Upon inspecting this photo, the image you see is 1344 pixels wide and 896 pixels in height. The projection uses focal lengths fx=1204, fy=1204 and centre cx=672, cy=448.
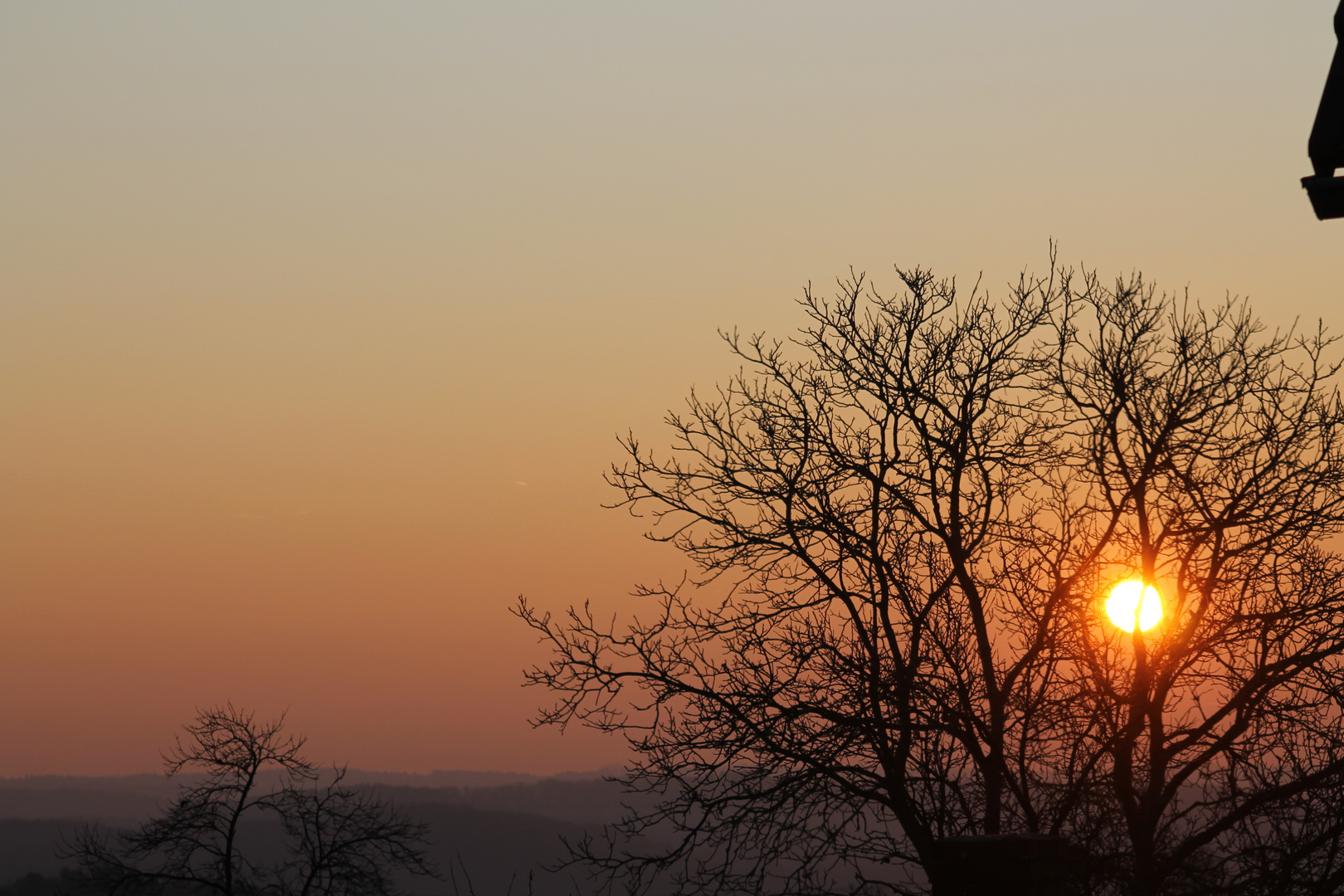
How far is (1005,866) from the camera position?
13.4ft

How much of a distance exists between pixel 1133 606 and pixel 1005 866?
26.5ft

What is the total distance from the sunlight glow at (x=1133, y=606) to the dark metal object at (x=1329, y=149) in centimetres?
798

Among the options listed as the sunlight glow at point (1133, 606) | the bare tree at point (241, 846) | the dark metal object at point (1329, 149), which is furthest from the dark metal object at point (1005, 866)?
the bare tree at point (241, 846)

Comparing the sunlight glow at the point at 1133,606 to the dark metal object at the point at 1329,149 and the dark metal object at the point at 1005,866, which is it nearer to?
the dark metal object at the point at 1005,866

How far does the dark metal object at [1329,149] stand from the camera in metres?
4.01

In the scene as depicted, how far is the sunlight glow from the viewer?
37.7ft

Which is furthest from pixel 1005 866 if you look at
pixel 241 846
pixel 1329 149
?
pixel 241 846

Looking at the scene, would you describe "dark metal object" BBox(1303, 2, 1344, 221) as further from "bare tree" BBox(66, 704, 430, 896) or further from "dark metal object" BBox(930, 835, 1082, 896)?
"bare tree" BBox(66, 704, 430, 896)

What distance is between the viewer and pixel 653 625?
11.6 m

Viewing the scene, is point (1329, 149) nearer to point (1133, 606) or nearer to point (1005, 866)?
point (1005, 866)

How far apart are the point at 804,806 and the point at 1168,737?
345 centimetres

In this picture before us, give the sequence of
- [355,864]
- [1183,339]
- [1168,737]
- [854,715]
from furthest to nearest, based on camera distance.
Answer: [355,864]
[1183,339]
[1168,737]
[854,715]

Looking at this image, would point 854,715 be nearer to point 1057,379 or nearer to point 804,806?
point 804,806

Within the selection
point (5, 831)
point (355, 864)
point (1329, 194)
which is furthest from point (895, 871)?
point (5, 831)
